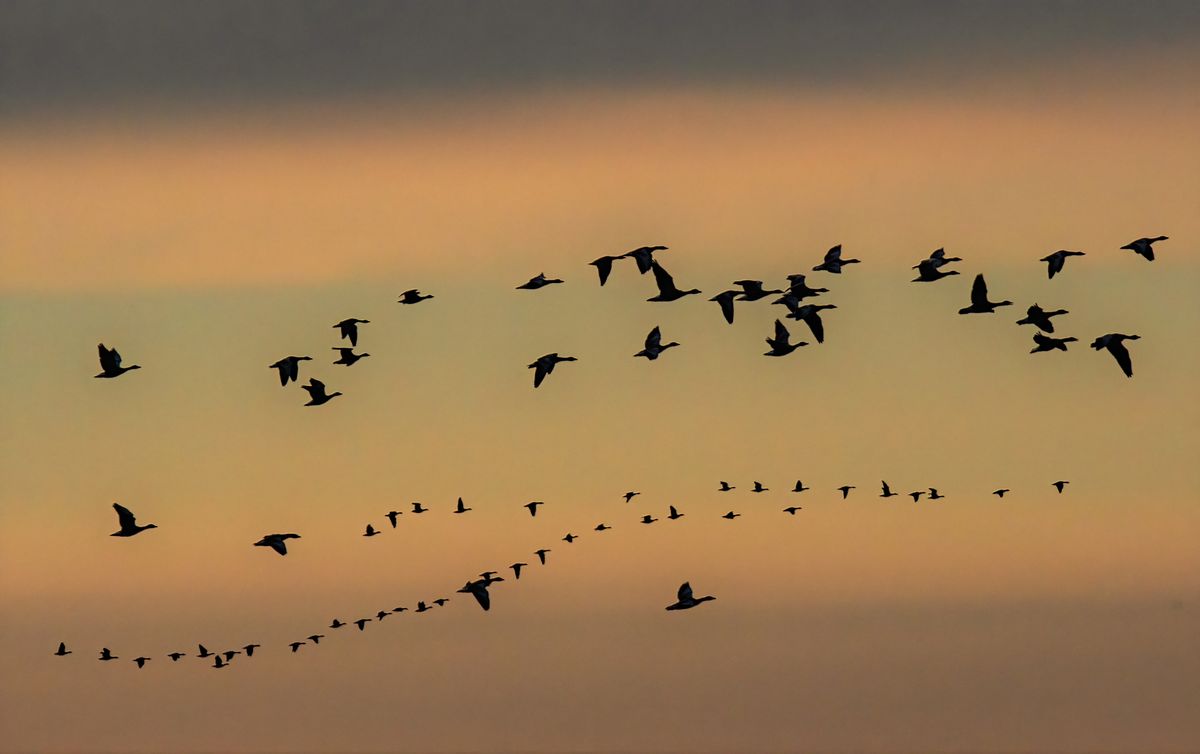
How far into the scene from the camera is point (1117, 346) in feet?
562

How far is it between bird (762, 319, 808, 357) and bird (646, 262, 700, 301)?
5788 mm

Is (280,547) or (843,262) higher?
(843,262)

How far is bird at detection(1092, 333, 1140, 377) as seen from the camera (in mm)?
169250

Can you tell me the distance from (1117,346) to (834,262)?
56.8 feet

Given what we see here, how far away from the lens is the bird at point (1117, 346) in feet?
555

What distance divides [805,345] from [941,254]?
847cm

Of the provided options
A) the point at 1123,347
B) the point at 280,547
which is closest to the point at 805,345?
the point at 1123,347

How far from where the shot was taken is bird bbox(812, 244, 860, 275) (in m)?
180

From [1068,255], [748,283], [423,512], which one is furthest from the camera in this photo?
[423,512]

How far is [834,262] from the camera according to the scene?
181625 millimetres

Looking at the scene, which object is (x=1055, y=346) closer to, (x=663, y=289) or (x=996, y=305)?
(x=996, y=305)

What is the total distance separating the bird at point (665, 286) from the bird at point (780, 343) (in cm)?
579

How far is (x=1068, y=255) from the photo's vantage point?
168750 millimetres

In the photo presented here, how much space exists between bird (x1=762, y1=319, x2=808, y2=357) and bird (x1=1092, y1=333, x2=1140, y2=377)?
15266 mm
